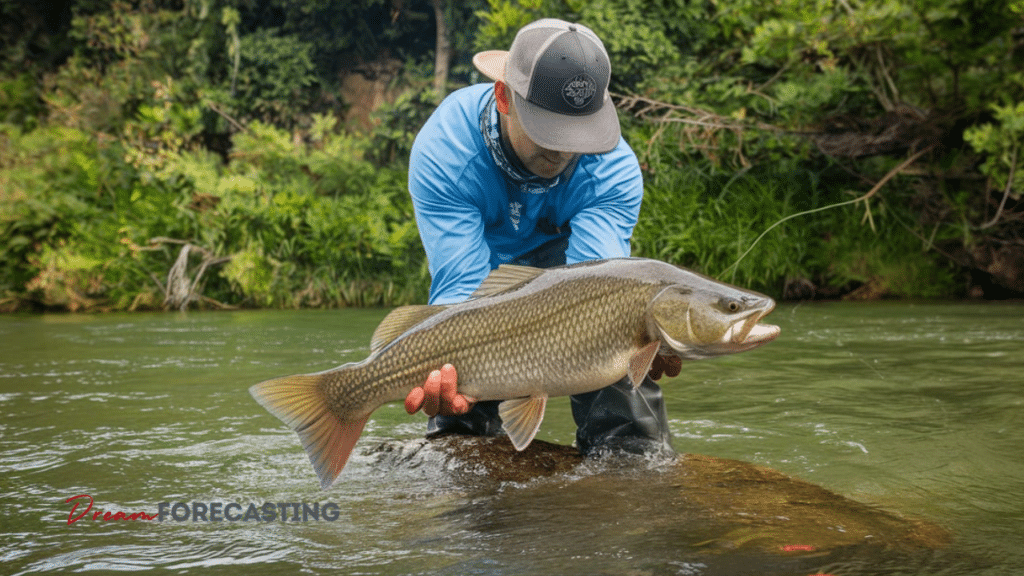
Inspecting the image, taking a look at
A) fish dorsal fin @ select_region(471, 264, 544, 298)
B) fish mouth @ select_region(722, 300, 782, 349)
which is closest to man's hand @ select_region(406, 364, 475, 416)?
fish dorsal fin @ select_region(471, 264, 544, 298)

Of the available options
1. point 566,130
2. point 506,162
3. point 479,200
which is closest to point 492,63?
point 506,162

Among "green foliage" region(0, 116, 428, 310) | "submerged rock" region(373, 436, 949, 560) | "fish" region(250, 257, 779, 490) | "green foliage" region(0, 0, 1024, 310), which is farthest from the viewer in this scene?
"green foliage" region(0, 116, 428, 310)

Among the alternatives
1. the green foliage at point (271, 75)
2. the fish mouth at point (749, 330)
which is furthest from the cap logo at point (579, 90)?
the green foliage at point (271, 75)

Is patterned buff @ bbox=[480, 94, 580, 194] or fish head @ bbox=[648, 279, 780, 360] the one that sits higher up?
patterned buff @ bbox=[480, 94, 580, 194]

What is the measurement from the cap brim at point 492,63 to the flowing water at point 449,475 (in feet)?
4.95

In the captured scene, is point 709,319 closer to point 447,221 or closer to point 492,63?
point 447,221

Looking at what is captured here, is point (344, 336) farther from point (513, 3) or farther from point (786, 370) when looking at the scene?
point (513, 3)

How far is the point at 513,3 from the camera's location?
549 inches

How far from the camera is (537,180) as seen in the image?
12.9 ft

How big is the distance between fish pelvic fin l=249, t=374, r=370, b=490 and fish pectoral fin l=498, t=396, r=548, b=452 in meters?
0.48

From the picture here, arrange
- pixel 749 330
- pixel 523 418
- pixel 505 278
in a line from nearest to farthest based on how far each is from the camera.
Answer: pixel 749 330, pixel 523 418, pixel 505 278

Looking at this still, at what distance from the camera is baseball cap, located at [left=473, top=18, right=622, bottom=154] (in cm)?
332

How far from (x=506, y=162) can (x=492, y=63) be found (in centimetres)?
39

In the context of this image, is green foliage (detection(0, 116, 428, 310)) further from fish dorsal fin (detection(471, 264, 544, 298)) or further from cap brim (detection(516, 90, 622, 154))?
fish dorsal fin (detection(471, 264, 544, 298))
